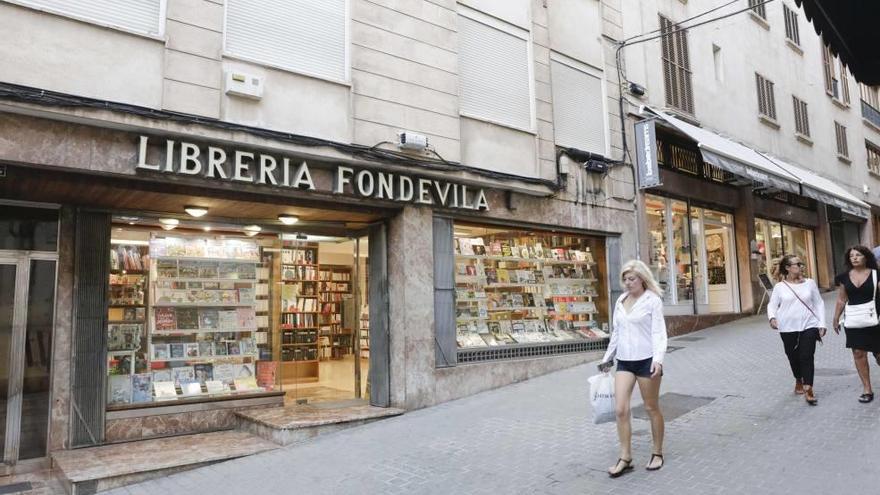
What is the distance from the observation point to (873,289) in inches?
257

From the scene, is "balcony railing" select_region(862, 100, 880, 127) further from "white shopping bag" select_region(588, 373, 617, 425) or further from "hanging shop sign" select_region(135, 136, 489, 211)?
"white shopping bag" select_region(588, 373, 617, 425)

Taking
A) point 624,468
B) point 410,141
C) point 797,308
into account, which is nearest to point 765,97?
point 797,308

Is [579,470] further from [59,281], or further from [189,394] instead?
[59,281]

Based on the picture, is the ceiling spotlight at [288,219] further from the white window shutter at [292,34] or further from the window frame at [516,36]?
the window frame at [516,36]

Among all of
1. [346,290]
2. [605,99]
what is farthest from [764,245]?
[346,290]

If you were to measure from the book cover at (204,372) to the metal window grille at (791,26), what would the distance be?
1949cm

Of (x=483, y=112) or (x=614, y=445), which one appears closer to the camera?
(x=614, y=445)

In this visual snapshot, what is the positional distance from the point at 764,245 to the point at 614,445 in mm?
13840

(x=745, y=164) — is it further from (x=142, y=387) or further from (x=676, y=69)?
(x=142, y=387)

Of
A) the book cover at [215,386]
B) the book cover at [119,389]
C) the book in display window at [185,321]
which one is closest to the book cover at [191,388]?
the book in display window at [185,321]

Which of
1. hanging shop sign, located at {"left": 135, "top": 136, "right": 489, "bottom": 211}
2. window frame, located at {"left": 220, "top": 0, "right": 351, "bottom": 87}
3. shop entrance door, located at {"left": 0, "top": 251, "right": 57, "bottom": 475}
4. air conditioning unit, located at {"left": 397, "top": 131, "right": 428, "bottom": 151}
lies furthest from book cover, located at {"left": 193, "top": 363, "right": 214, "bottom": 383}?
window frame, located at {"left": 220, "top": 0, "right": 351, "bottom": 87}

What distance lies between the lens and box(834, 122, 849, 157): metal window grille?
70.8 feet

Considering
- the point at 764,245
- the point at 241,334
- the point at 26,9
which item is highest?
the point at 26,9

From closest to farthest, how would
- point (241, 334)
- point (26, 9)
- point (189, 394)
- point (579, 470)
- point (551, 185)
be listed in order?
point (579, 470), point (26, 9), point (189, 394), point (241, 334), point (551, 185)
